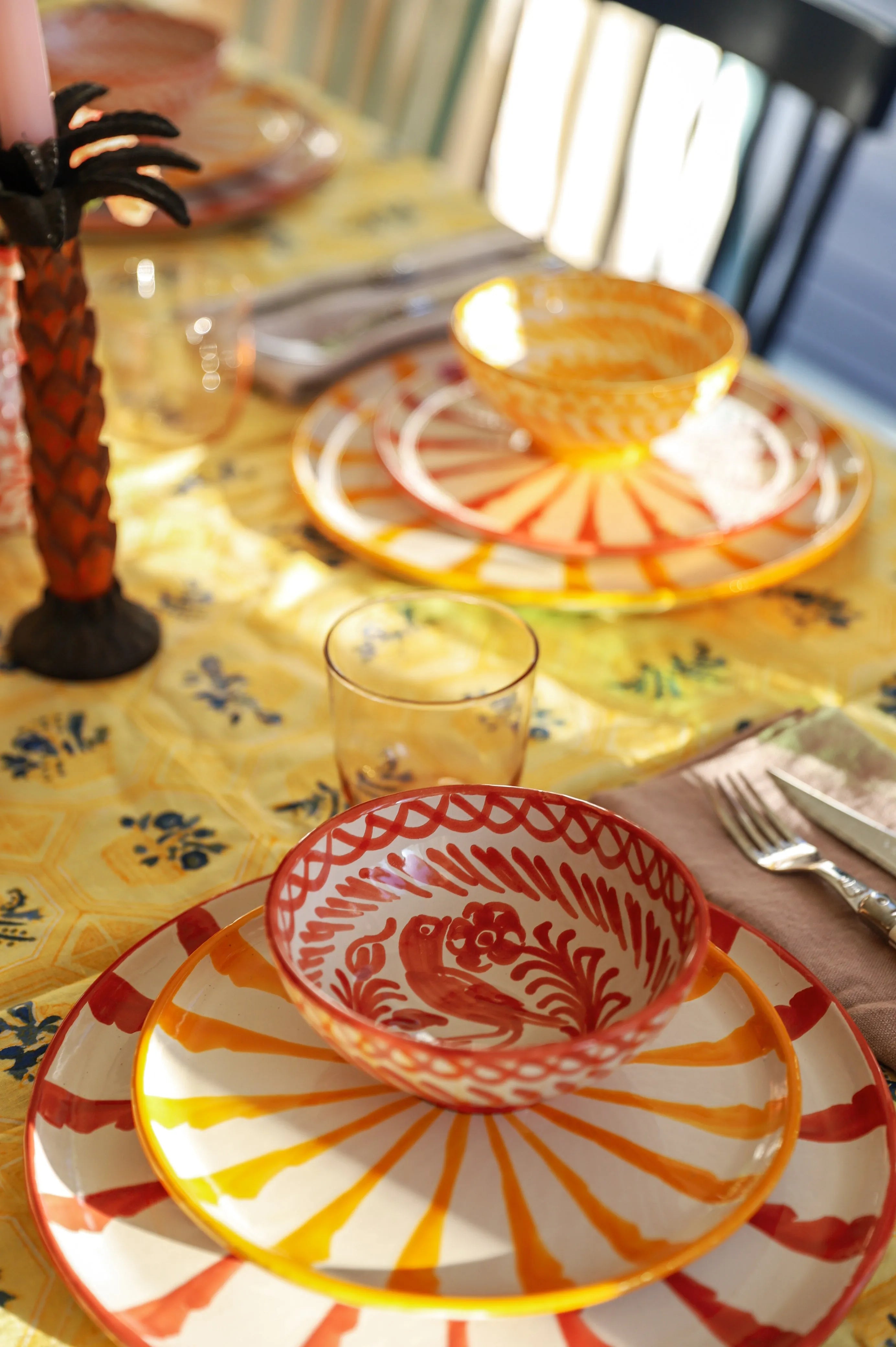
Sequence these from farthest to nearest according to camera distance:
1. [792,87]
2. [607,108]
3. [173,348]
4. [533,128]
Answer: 1. [533,128]
2. [607,108]
3. [792,87]
4. [173,348]

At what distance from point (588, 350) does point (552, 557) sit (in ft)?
0.72

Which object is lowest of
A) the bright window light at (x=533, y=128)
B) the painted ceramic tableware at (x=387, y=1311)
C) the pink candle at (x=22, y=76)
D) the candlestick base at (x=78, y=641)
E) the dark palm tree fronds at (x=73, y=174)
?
the bright window light at (x=533, y=128)

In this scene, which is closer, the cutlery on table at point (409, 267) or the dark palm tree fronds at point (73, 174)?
the dark palm tree fronds at point (73, 174)

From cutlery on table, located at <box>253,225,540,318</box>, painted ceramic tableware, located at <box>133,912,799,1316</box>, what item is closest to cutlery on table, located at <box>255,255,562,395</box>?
cutlery on table, located at <box>253,225,540,318</box>

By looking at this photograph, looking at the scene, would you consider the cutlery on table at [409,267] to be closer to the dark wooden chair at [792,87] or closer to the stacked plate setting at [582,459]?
the stacked plate setting at [582,459]

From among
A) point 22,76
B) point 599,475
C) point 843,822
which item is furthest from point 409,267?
point 843,822

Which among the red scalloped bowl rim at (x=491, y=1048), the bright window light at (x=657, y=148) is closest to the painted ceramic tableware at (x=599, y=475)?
the red scalloped bowl rim at (x=491, y=1048)

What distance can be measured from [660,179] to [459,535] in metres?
1.68

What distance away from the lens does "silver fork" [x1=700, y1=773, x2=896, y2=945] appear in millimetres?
601

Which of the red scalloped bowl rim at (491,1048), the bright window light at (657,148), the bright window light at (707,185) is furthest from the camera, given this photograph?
the bright window light at (657,148)

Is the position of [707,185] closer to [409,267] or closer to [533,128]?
[533,128]

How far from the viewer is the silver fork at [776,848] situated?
0.60 meters

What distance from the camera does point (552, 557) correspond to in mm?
879

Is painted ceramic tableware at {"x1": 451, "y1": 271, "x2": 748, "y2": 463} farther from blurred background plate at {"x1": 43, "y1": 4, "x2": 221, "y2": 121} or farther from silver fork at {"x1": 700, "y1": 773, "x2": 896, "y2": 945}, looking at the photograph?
blurred background plate at {"x1": 43, "y1": 4, "x2": 221, "y2": 121}
